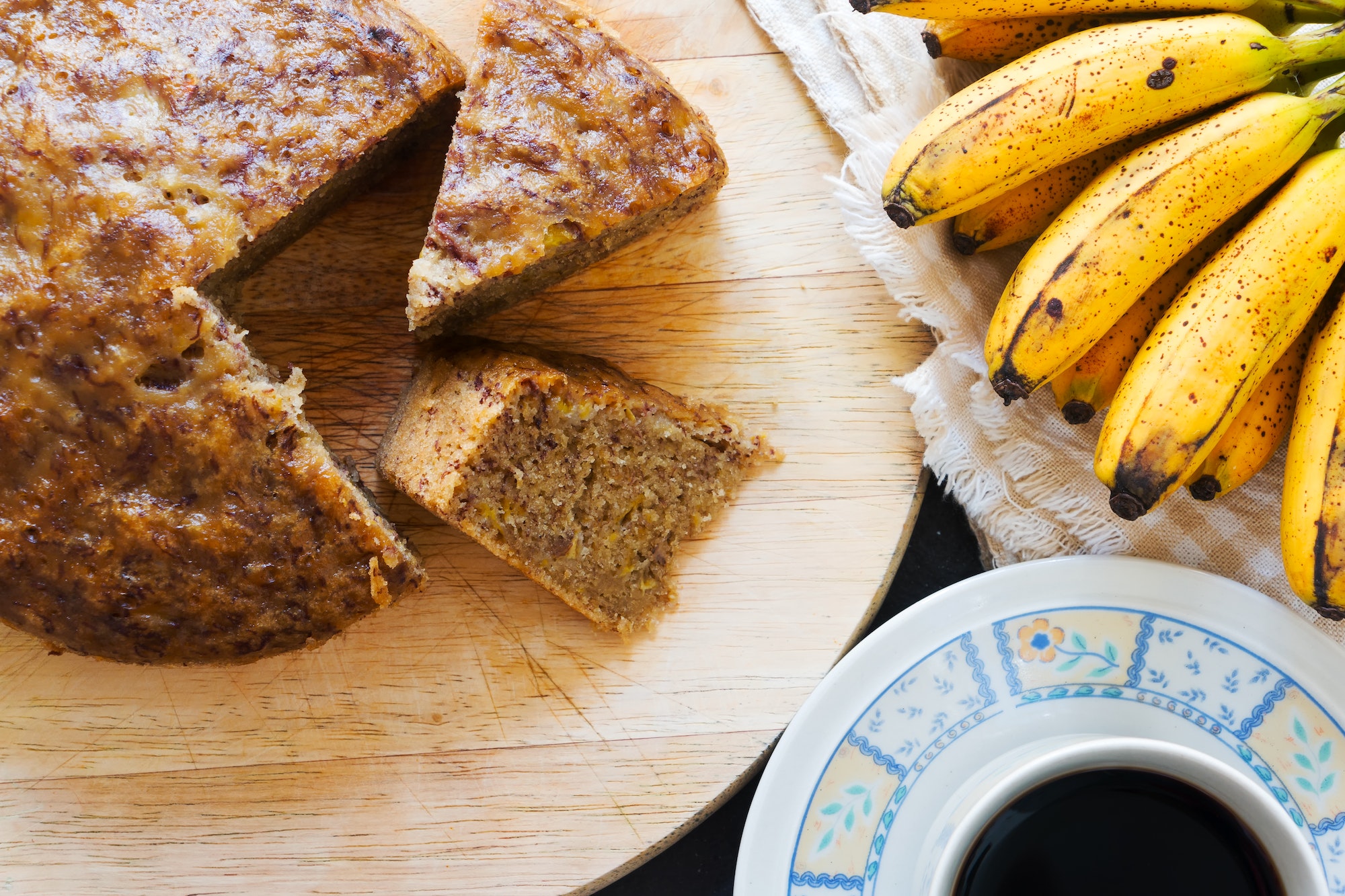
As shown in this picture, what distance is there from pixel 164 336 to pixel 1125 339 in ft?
7.18

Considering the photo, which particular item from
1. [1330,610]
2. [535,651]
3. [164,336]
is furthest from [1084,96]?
[164,336]

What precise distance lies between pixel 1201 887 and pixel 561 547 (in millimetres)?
1628

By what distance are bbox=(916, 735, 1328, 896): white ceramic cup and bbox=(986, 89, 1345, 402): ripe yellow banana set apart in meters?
0.77

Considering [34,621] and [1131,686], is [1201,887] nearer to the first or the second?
[1131,686]

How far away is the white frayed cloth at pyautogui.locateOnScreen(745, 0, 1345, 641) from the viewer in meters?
2.51

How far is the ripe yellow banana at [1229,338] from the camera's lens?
203cm

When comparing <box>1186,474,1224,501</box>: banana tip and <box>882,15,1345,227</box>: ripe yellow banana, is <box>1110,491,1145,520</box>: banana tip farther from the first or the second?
<box>882,15,1345,227</box>: ripe yellow banana

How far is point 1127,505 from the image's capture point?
209 centimetres

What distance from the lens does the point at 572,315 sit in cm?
282

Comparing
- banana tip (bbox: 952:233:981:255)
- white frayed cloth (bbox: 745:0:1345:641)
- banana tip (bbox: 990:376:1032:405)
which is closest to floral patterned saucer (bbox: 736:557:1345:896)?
white frayed cloth (bbox: 745:0:1345:641)

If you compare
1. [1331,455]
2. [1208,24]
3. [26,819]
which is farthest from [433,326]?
[1331,455]

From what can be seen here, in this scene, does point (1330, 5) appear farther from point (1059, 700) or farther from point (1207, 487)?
point (1059, 700)

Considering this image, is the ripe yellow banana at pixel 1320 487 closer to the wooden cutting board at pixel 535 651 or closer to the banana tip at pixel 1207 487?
the banana tip at pixel 1207 487

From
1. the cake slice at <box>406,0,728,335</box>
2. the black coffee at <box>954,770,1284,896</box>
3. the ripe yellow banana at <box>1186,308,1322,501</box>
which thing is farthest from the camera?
the cake slice at <box>406,0,728,335</box>
